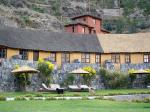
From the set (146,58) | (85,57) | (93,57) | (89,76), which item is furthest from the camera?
(146,58)

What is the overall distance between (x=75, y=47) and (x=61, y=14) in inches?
2127

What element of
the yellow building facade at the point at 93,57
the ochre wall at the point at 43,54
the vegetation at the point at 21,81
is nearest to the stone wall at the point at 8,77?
the vegetation at the point at 21,81

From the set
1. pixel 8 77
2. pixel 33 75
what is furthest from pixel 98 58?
pixel 8 77

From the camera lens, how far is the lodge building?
5469 cm

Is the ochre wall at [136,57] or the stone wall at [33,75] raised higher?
the ochre wall at [136,57]

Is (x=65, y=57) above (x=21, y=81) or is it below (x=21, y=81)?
above

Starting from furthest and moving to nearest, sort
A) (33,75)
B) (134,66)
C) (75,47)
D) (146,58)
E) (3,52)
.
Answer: (146,58), (75,47), (134,66), (3,52), (33,75)

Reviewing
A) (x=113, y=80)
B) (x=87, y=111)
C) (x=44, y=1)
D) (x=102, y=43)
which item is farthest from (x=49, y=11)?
(x=87, y=111)

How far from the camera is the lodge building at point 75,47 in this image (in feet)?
179

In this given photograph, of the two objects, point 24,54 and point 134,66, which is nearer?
point 24,54

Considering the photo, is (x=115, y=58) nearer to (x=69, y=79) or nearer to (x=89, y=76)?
(x=89, y=76)

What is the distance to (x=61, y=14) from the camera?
11206 cm

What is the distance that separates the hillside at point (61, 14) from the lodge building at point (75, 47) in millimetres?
21236

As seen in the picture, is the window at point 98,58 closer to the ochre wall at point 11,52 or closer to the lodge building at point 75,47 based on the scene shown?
the lodge building at point 75,47
